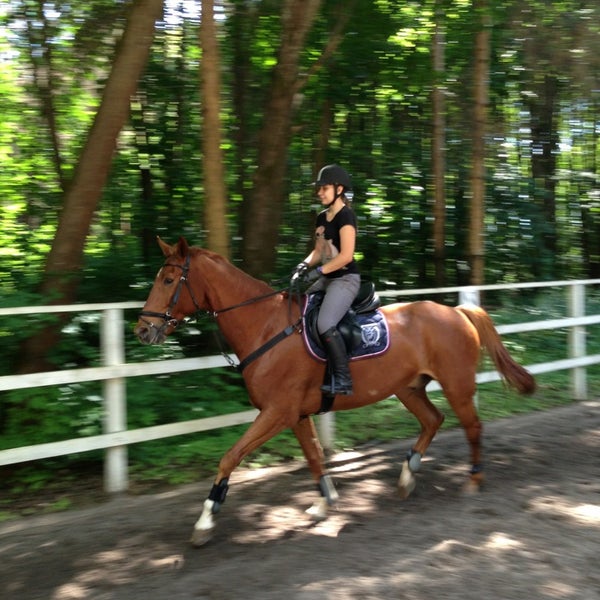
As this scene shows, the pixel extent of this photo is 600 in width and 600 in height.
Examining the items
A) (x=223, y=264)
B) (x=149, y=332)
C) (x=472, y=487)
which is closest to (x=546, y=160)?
(x=472, y=487)

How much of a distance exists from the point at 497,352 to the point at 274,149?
12.8ft

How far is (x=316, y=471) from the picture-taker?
17.9ft

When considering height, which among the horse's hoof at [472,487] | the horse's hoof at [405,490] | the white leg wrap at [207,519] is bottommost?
the horse's hoof at [472,487]

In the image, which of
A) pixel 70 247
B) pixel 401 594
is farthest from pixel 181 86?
pixel 401 594

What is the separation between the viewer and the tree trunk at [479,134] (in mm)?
10938

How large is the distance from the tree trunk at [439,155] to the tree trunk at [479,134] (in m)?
0.66

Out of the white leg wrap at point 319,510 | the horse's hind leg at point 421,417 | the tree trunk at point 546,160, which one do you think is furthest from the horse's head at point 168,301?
the tree trunk at point 546,160

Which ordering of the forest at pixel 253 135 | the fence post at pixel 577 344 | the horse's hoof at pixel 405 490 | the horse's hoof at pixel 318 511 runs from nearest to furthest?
the horse's hoof at pixel 318 511 < the horse's hoof at pixel 405 490 < the forest at pixel 253 135 < the fence post at pixel 577 344

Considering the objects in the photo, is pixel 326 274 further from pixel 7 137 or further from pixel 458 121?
pixel 458 121

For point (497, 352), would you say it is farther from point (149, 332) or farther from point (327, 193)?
point (149, 332)

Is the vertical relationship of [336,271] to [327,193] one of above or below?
below

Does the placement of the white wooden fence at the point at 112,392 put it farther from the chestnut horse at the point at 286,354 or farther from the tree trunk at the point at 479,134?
the tree trunk at the point at 479,134

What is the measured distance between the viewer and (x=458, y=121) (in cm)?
1348

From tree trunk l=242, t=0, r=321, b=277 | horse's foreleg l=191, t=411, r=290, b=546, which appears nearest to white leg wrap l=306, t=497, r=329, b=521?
horse's foreleg l=191, t=411, r=290, b=546
